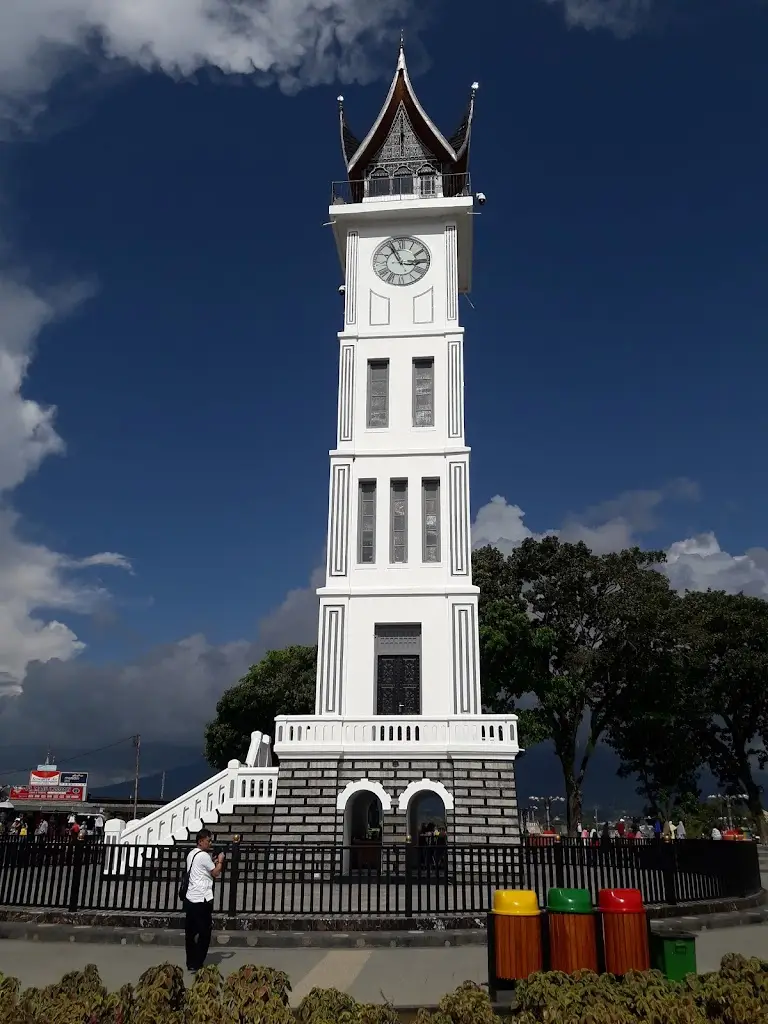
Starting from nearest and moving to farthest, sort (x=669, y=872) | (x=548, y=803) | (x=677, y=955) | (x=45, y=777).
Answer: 1. (x=677, y=955)
2. (x=669, y=872)
3. (x=548, y=803)
4. (x=45, y=777)

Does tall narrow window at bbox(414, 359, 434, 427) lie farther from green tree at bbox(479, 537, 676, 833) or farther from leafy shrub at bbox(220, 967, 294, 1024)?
leafy shrub at bbox(220, 967, 294, 1024)

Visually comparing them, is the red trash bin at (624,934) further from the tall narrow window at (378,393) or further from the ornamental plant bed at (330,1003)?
the tall narrow window at (378,393)

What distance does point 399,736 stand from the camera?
2136cm

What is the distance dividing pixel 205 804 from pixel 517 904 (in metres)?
14.5

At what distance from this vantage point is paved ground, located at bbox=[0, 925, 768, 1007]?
896cm

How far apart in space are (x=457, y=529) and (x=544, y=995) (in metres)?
18.7

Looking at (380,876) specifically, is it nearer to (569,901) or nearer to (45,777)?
(569,901)

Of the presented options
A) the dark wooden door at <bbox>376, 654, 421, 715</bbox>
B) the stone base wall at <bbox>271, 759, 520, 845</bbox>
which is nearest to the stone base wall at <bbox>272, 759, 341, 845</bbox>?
the stone base wall at <bbox>271, 759, 520, 845</bbox>

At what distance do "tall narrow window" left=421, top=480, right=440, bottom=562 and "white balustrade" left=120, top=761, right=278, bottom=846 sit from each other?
738 cm

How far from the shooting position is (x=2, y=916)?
12.4 metres

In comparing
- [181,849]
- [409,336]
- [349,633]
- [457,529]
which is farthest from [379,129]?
[181,849]

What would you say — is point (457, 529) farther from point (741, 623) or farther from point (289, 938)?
A: point (741, 623)

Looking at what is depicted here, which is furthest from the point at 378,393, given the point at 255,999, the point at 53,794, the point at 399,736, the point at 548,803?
the point at 53,794

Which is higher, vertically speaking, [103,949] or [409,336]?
[409,336]
